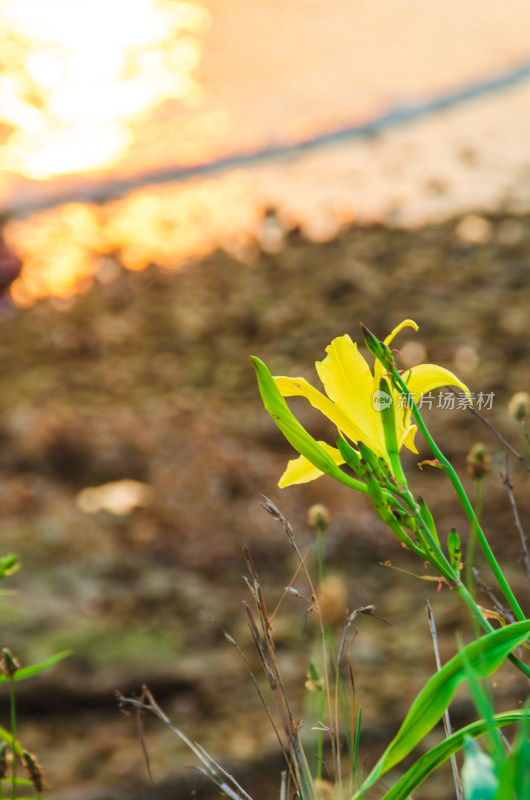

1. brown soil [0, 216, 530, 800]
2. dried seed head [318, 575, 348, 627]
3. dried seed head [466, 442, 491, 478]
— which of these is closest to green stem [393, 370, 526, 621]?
dried seed head [466, 442, 491, 478]

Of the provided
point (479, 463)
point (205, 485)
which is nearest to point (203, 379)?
point (205, 485)

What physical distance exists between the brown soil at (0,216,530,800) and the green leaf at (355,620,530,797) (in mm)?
765

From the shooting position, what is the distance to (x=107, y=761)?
1.47 meters

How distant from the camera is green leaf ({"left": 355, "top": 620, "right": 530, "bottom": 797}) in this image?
17.1 inches

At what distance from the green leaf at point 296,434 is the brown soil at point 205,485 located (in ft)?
2.53

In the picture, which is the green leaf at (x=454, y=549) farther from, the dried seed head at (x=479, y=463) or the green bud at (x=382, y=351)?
the dried seed head at (x=479, y=463)

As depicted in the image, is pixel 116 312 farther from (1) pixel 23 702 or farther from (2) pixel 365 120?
(2) pixel 365 120

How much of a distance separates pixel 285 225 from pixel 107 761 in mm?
2645

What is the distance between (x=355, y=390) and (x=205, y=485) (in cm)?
168

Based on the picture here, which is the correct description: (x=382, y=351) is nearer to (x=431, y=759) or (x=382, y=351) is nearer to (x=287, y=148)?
(x=431, y=759)

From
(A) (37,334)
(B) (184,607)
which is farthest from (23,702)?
(A) (37,334)

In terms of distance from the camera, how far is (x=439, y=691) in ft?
1.43

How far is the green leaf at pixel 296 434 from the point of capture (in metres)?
0.47

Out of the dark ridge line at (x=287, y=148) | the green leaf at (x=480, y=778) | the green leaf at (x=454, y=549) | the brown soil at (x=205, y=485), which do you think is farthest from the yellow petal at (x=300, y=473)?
the dark ridge line at (x=287, y=148)
